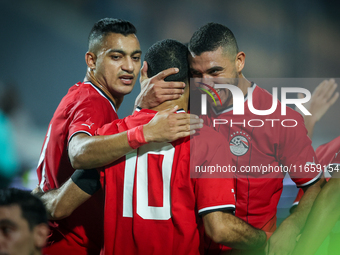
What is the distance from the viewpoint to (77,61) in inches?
205

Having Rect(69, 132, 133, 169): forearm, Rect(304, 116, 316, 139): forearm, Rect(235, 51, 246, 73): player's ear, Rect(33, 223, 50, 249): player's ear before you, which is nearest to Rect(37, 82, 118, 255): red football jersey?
Rect(69, 132, 133, 169): forearm

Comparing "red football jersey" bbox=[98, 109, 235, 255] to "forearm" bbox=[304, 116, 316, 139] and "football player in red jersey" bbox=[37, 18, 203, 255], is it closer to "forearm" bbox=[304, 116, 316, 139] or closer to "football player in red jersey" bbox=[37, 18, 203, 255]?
"football player in red jersey" bbox=[37, 18, 203, 255]

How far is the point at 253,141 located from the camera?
1906 mm

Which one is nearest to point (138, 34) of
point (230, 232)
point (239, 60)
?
point (239, 60)

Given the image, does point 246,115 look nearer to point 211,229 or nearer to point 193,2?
point 211,229

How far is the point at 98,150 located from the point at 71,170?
57 centimetres

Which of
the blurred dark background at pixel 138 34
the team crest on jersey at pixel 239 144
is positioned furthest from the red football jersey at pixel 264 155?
the blurred dark background at pixel 138 34

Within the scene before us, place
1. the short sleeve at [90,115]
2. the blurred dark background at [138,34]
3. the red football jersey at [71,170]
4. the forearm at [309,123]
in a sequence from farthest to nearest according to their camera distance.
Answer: the blurred dark background at [138,34] < the forearm at [309,123] < the red football jersey at [71,170] < the short sleeve at [90,115]

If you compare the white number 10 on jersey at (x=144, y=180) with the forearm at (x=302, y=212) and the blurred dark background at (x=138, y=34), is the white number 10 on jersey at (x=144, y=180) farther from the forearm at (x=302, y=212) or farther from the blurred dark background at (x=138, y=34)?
the blurred dark background at (x=138, y=34)

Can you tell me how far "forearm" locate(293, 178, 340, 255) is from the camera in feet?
3.98

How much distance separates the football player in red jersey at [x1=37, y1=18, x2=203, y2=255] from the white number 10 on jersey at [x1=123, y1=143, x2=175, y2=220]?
0.25ft

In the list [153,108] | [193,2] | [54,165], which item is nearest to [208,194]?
[153,108]

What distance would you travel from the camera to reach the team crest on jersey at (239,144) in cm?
190

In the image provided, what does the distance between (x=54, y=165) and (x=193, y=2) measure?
12.9 feet
